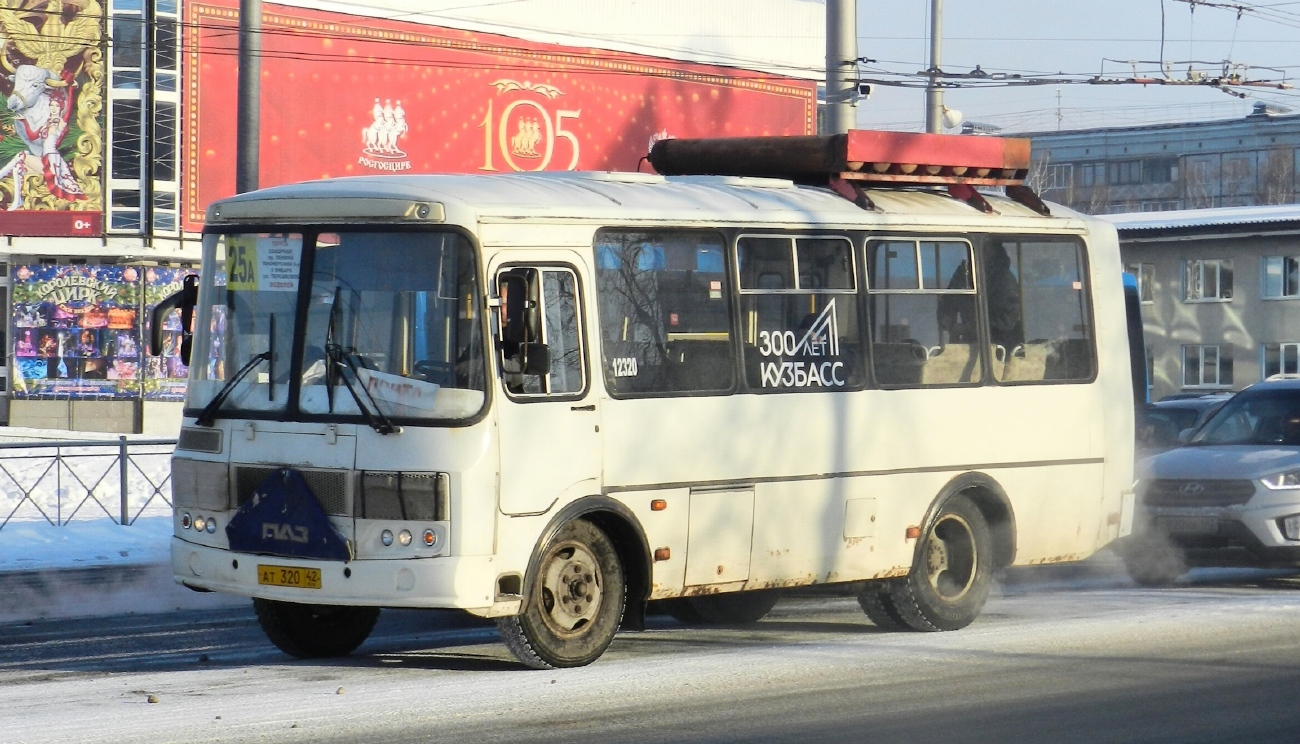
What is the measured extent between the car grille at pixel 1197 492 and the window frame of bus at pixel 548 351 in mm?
6843

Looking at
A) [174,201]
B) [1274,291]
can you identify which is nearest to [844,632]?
[174,201]

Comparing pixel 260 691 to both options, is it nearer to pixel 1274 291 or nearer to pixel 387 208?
pixel 387 208

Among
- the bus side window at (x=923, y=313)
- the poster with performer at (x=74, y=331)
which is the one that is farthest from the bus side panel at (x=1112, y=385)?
the poster with performer at (x=74, y=331)

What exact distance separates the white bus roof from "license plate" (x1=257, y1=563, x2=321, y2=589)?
73.9 inches

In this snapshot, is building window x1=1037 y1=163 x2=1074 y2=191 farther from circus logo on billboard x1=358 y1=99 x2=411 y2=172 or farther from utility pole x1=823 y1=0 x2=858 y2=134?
utility pole x1=823 y1=0 x2=858 y2=134

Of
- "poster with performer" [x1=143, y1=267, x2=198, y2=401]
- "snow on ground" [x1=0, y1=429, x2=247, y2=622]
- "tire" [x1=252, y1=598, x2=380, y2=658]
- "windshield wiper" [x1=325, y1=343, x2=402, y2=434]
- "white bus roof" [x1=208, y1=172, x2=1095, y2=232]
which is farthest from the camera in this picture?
"poster with performer" [x1=143, y1=267, x2=198, y2=401]

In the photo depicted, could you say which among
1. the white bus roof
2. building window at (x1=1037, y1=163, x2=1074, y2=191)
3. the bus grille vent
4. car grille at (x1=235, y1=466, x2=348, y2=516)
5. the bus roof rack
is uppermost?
building window at (x1=1037, y1=163, x2=1074, y2=191)

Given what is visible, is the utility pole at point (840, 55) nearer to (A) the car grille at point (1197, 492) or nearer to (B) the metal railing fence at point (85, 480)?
(A) the car grille at point (1197, 492)

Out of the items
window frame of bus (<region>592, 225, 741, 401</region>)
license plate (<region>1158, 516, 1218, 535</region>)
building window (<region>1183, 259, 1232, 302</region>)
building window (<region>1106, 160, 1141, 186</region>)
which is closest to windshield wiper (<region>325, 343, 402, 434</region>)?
window frame of bus (<region>592, 225, 741, 401</region>)

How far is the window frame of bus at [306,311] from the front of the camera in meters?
9.55

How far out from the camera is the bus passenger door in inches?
380

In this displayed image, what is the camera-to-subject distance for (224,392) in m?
10.2

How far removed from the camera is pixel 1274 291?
185 ft

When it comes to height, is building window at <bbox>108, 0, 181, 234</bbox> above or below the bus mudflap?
above
